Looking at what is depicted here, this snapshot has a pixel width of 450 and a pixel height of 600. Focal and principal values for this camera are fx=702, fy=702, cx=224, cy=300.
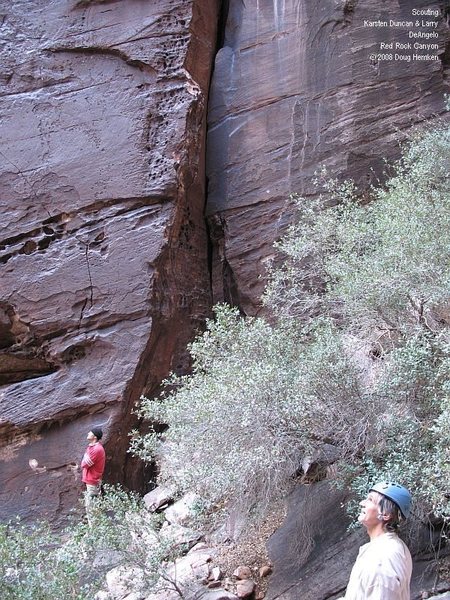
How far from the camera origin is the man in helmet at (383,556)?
312 cm

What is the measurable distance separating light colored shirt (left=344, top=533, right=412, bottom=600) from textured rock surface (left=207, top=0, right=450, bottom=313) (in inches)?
277

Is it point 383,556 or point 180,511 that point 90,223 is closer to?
point 180,511

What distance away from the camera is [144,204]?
31.3 ft

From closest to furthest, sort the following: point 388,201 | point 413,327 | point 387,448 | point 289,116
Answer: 1. point 387,448
2. point 413,327
3. point 388,201
4. point 289,116

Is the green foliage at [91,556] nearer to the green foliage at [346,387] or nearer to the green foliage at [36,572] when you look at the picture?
the green foliage at [36,572]

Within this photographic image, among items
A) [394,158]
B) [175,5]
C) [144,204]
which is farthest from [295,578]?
[175,5]

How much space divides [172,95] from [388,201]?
3.49m

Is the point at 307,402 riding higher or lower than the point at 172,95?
lower

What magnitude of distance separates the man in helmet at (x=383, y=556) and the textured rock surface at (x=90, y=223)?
587cm

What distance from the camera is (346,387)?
232 inches

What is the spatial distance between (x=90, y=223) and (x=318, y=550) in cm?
551

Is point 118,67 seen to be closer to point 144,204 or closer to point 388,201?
point 144,204

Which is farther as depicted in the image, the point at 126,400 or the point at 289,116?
the point at 289,116

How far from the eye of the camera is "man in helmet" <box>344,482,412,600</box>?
3.12 metres
